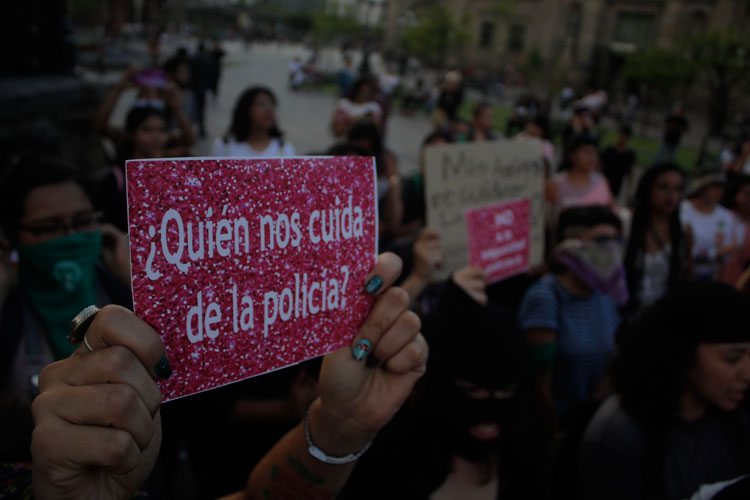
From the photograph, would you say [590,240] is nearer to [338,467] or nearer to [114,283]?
[338,467]

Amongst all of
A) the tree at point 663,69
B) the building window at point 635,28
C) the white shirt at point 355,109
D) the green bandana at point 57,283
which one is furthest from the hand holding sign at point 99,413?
the building window at point 635,28

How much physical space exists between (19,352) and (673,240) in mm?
3823

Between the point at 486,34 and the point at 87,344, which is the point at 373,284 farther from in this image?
the point at 486,34

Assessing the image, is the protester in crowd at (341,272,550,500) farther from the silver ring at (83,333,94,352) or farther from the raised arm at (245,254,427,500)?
the silver ring at (83,333,94,352)

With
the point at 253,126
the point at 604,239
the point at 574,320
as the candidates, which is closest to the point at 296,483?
the point at 574,320

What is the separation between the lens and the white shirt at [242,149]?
13.1 feet

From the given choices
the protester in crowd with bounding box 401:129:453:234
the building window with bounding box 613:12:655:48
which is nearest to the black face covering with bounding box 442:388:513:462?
the protester in crowd with bounding box 401:129:453:234

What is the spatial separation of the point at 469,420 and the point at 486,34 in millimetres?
45364

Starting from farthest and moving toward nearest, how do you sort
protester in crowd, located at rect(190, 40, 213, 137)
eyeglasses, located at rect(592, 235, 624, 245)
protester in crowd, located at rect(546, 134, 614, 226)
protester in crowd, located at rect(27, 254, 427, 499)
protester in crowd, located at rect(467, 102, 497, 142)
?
protester in crowd, located at rect(190, 40, 213, 137) < protester in crowd, located at rect(467, 102, 497, 142) < protester in crowd, located at rect(546, 134, 614, 226) < eyeglasses, located at rect(592, 235, 624, 245) < protester in crowd, located at rect(27, 254, 427, 499)

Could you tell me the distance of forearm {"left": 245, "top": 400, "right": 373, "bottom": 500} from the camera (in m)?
1.25

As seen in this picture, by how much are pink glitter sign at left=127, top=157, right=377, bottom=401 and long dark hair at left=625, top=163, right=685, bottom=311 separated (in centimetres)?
282

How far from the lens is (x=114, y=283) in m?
1.91

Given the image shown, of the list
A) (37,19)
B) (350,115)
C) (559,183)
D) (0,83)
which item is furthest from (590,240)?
(37,19)

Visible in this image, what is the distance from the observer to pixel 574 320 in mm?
2553
